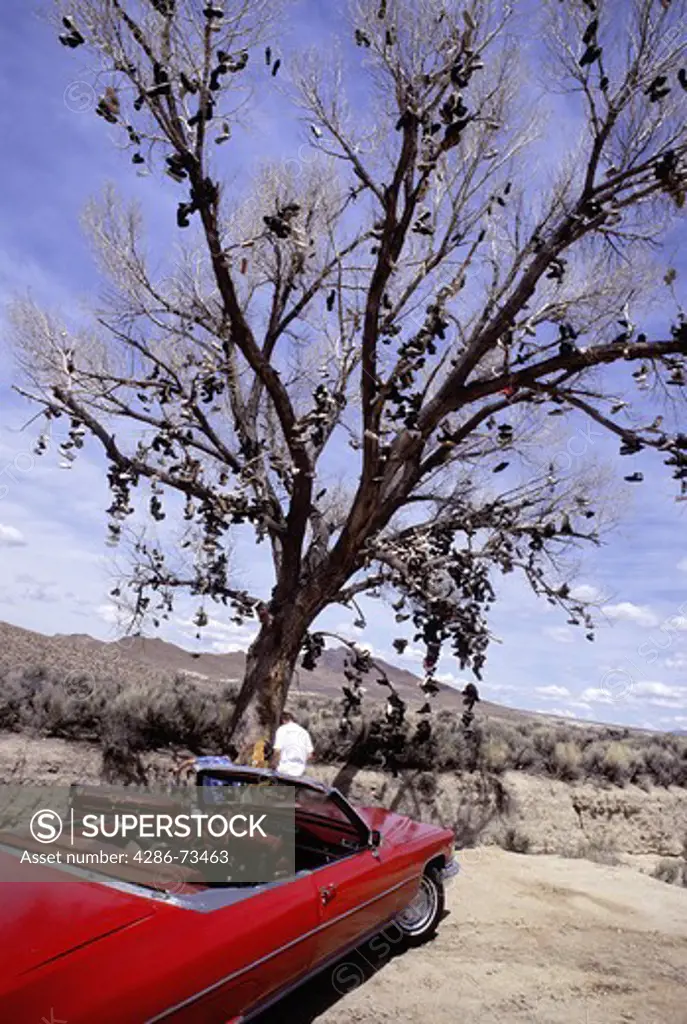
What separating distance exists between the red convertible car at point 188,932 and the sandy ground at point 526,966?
0.45 meters

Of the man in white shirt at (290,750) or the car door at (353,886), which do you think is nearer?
the car door at (353,886)

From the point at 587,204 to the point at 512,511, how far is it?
503 cm

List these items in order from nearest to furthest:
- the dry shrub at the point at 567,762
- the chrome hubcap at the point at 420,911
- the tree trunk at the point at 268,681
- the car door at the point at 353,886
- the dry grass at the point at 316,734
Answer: the car door at the point at 353,886, the chrome hubcap at the point at 420,911, the tree trunk at the point at 268,681, the dry grass at the point at 316,734, the dry shrub at the point at 567,762

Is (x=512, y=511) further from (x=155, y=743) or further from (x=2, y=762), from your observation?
(x=2, y=762)

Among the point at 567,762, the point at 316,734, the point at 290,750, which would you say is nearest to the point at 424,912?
the point at 290,750

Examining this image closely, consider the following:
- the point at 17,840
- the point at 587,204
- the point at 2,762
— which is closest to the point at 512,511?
the point at 587,204

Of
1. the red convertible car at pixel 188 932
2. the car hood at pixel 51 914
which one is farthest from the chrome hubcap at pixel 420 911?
the car hood at pixel 51 914

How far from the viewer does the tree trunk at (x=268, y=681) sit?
10.8 meters

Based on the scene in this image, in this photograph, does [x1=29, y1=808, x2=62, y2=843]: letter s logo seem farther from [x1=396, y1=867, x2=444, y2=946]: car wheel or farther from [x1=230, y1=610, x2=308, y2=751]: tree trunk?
[x1=230, y1=610, x2=308, y2=751]: tree trunk

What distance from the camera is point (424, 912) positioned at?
6.46 meters

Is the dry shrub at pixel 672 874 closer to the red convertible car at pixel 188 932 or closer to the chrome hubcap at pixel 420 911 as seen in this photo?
the chrome hubcap at pixel 420 911

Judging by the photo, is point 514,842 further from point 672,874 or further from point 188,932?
point 188,932

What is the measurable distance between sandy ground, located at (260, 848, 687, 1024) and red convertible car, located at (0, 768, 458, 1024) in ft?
1.47

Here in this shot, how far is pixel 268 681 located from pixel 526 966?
18.6 feet
